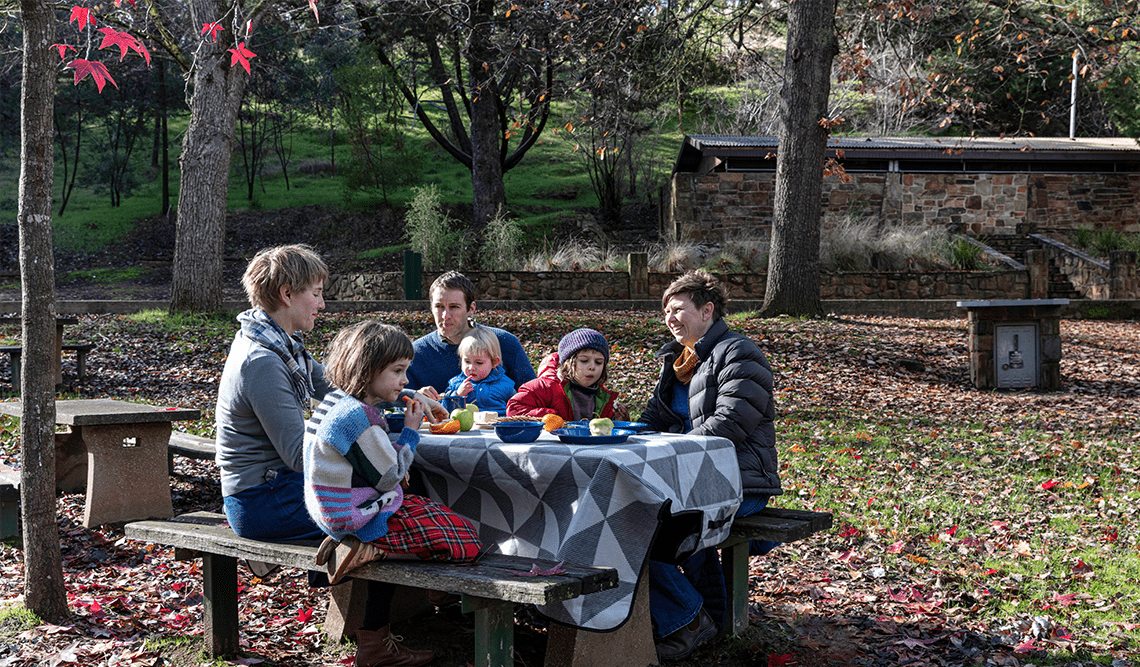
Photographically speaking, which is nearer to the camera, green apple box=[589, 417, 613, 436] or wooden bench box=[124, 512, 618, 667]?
wooden bench box=[124, 512, 618, 667]

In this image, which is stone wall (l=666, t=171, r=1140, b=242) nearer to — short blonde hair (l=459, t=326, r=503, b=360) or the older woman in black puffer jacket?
short blonde hair (l=459, t=326, r=503, b=360)

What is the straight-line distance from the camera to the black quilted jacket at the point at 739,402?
12.3 feet

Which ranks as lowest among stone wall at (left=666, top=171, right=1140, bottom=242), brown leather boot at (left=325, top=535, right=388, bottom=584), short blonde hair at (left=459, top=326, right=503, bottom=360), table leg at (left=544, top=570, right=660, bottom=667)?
table leg at (left=544, top=570, right=660, bottom=667)

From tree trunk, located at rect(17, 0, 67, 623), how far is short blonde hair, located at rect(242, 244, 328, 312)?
2.81 feet

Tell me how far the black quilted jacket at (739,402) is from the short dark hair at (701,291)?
0.09 meters

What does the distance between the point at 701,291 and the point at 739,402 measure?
0.56 m

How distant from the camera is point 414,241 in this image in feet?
57.6

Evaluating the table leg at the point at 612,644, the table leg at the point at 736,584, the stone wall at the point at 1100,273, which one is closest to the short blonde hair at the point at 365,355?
the table leg at the point at 612,644

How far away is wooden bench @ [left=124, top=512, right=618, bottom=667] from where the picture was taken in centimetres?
280

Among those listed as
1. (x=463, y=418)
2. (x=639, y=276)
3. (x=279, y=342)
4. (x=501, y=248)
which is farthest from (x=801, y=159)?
(x=279, y=342)

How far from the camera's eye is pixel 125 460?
5359 mm

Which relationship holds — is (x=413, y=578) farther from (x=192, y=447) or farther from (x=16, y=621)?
(x=192, y=447)

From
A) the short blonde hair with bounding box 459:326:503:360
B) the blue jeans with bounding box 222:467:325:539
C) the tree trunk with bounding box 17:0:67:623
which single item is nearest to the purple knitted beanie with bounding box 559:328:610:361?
the short blonde hair with bounding box 459:326:503:360

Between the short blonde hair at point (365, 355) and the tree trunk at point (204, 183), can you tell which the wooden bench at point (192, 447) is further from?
the tree trunk at point (204, 183)
